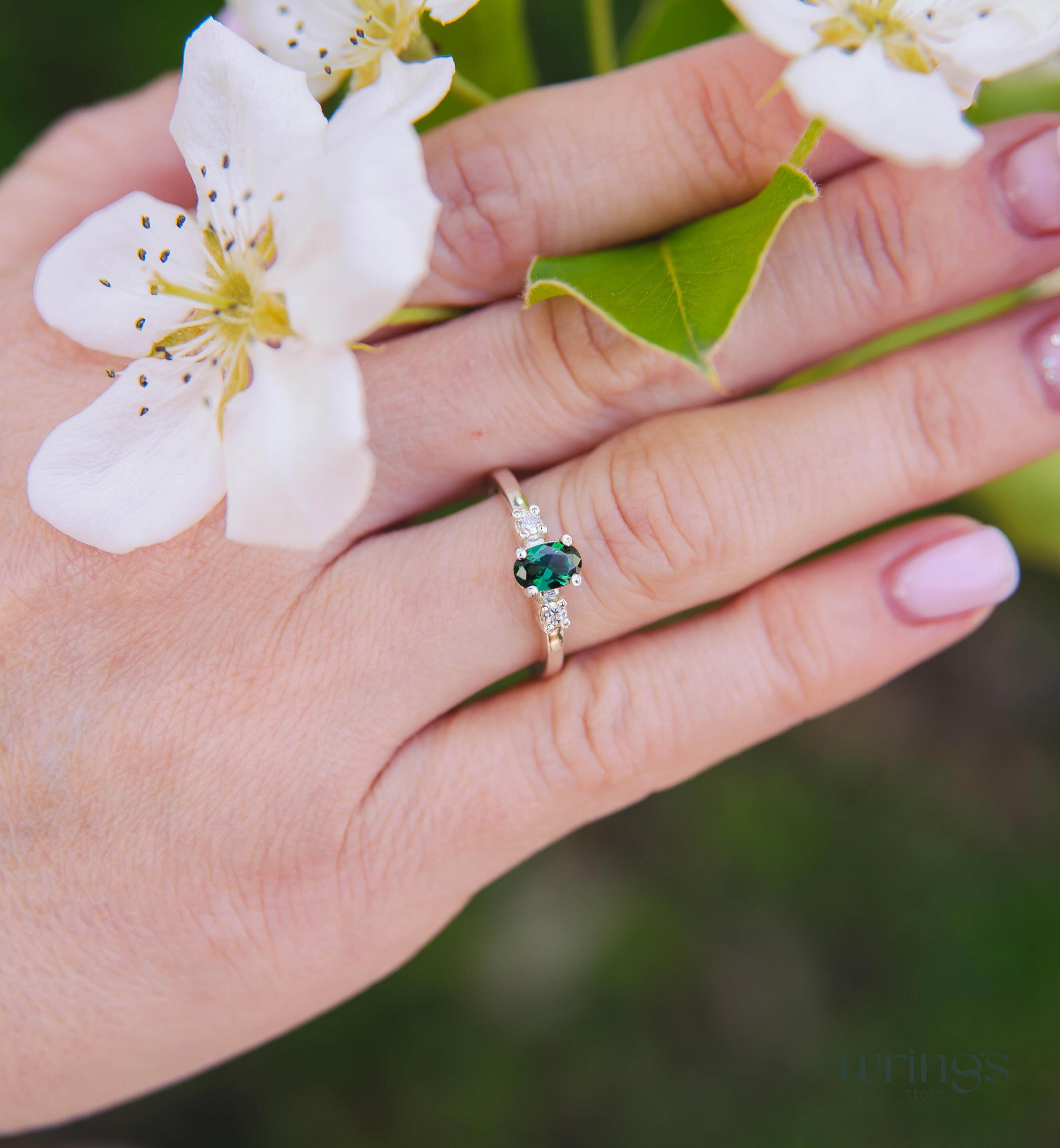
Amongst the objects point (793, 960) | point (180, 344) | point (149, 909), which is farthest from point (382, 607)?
point (793, 960)

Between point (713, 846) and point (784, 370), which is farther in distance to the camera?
point (713, 846)

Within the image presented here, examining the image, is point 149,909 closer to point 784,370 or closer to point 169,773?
point 169,773

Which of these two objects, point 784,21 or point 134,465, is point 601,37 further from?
point 134,465

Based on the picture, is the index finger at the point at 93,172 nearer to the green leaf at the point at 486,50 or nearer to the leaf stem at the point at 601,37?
the green leaf at the point at 486,50

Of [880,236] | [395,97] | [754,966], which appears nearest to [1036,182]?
[880,236]

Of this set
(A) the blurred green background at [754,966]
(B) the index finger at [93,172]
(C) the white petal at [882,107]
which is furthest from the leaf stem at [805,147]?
(A) the blurred green background at [754,966]

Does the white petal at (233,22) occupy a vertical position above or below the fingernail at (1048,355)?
above
